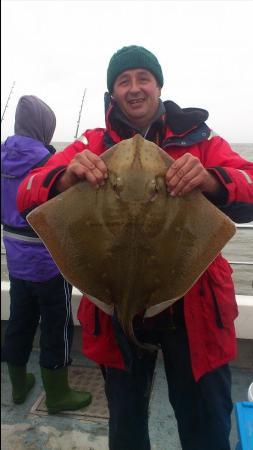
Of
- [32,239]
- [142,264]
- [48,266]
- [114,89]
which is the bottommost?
[48,266]

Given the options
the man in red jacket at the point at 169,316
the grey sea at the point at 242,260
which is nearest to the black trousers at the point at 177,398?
the man in red jacket at the point at 169,316

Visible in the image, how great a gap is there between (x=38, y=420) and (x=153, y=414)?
1.03m

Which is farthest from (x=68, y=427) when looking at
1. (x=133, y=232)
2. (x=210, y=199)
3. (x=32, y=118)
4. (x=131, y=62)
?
(x=131, y=62)

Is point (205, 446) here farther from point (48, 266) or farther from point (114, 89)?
point (114, 89)

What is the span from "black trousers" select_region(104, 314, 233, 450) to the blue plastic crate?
11 cm

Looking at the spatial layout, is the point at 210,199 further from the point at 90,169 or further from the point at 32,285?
the point at 32,285

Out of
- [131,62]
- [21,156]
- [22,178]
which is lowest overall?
[22,178]

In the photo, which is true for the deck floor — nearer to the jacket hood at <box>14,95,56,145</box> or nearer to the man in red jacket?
the man in red jacket

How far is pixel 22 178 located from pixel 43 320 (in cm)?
129

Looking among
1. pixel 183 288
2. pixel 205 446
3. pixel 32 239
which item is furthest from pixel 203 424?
pixel 32 239

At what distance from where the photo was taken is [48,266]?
10.2 ft

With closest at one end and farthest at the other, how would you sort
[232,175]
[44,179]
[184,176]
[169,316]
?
[184,176] < [232,175] < [44,179] < [169,316]

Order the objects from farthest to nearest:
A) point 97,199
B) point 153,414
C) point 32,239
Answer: point 153,414 < point 32,239 < point 97,199

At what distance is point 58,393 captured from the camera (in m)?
3.28
